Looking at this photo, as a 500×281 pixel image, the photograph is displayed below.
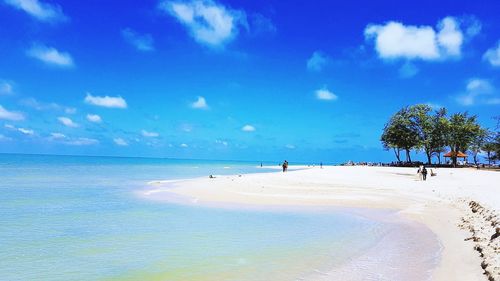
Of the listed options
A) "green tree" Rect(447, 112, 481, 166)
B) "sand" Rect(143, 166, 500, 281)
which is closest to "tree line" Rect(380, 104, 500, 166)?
"green tree" Rect(447, 112, 481, 166)

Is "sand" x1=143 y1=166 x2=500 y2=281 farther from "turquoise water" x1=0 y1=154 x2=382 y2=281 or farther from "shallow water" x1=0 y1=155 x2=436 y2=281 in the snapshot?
"turquoise water" x1=0 y1=154 x2=382 y2=281

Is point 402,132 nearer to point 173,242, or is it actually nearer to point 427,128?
point 427,128

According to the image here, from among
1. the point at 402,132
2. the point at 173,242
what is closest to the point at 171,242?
the point at 173,242

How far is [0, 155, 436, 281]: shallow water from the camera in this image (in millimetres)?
10039

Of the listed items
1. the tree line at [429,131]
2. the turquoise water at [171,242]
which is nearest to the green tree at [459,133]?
the tree line at [429,131]

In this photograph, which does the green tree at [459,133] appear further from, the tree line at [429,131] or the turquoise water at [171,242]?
the turquoise water at [171,242]

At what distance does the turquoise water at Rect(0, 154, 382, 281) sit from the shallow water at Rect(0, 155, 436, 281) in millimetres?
28

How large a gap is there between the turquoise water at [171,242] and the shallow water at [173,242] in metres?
0.03

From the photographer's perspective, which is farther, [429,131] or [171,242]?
[429,131]

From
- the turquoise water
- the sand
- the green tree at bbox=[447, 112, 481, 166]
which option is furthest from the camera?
the green tree at bbox=[447, 112, 481, 166]

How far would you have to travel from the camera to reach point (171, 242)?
13383 mm

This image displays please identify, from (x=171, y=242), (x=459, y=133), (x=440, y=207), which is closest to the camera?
(x=171, y=242)

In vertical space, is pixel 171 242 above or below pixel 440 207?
below

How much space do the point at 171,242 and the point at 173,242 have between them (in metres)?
0.07
